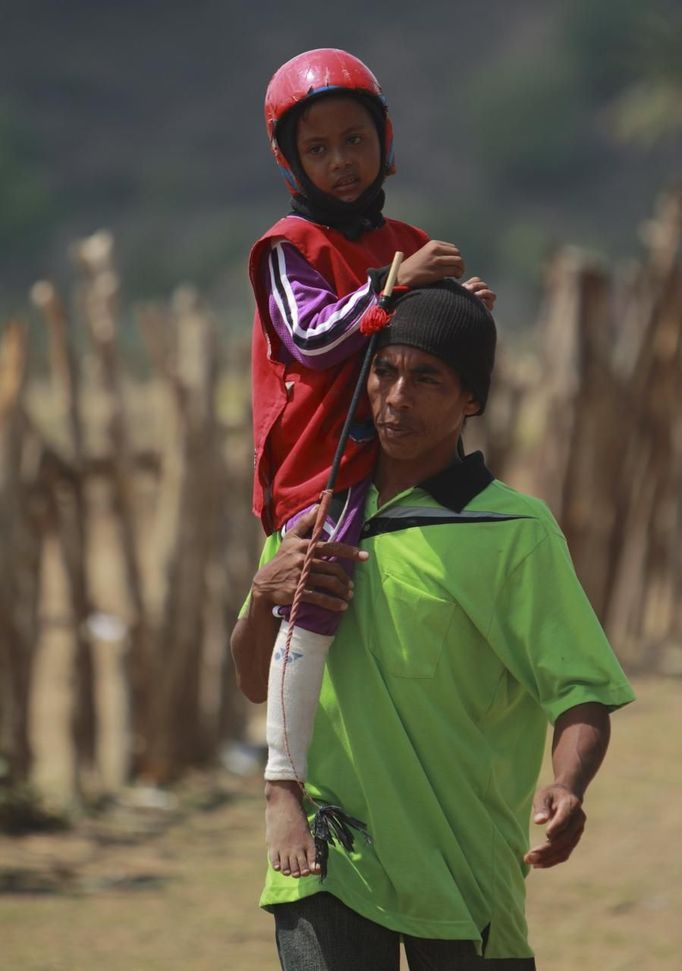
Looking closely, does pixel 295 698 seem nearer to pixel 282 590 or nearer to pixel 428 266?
pixel 282 590

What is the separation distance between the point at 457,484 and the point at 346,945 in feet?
2.39

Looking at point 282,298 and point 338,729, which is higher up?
point 282,298

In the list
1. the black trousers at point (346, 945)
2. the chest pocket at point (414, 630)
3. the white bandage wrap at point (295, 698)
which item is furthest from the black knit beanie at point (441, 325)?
the black trousers at point (346, 945)

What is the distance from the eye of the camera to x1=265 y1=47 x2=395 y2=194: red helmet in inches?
103

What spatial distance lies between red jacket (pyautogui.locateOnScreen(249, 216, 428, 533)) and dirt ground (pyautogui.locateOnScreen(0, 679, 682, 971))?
2589 millimetres

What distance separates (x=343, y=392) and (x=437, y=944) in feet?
2.85

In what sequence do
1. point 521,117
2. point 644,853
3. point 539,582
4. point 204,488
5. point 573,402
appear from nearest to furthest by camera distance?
point 539,582 → point 644,853 → point 204,488 → point 573,402 → point 521,117

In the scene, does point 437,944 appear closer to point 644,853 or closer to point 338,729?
point 338,729

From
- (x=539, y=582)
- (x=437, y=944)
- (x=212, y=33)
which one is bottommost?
(x=437, y=944)

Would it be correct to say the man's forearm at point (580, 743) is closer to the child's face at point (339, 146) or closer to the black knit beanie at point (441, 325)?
the black knit beanie at point (441, 325)

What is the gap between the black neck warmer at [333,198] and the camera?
2666 millimetres

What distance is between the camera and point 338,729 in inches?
103

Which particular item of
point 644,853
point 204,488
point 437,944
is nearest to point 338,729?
point 437,944

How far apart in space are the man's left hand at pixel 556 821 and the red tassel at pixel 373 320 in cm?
73
